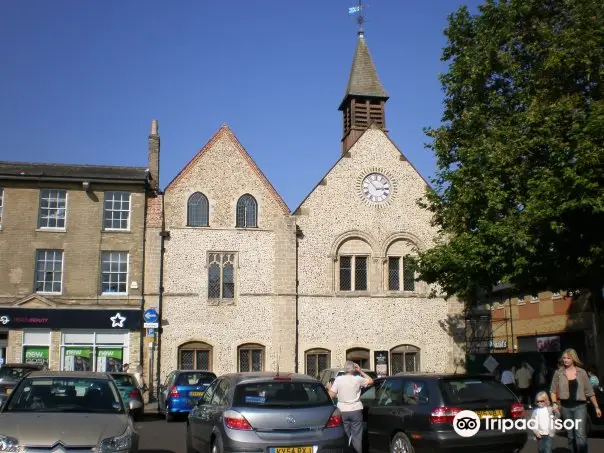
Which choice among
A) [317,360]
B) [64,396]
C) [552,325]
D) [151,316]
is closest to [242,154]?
[151,316]

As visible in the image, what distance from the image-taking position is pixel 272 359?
3106cm

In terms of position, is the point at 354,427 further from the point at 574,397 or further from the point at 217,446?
the point at 574,397

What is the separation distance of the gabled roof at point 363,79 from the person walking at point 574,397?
88.4ft

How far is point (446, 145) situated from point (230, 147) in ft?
40.0

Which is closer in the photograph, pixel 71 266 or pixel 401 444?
pixel 401 444

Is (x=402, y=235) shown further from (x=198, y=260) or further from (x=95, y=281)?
(x=95, y=281)

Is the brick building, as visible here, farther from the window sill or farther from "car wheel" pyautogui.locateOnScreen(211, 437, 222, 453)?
"car wheel" pyautogui.locateOnScreen(211, 437, 222, 453)

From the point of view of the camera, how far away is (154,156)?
32.9 meters

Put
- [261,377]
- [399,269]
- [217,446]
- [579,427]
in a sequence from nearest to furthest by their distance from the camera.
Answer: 1. [217,446]
2. [261,377]
3. [579,427]
4. [399,269]

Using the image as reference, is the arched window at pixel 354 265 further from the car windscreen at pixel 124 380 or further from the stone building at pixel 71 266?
the car windscreen at pixel 124 380

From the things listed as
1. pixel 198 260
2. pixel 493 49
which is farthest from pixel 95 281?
pixel 493 49

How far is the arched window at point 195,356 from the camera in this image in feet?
100

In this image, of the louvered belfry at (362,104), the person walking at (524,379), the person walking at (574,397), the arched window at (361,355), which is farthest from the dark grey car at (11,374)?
the louvered belfry at (362,104)

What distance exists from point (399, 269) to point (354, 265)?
235cm
